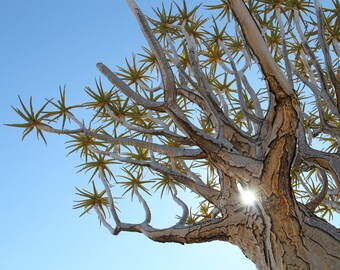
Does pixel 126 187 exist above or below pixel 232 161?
above

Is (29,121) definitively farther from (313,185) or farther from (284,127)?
(313,185)

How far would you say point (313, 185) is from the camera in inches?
227

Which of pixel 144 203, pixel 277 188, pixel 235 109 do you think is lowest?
pixel 277 188

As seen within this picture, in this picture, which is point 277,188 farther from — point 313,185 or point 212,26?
point 212,26

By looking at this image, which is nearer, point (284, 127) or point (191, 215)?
point (284, 127)

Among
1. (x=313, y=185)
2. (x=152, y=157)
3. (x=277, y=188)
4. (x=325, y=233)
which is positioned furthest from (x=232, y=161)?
(x=313, y=185)

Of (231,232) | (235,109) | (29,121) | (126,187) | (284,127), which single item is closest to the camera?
(284,127)

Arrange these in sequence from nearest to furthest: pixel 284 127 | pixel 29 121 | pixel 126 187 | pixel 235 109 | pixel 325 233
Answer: pixel 284 127, pixel 325 233, pixel 29 121, pixel 126 187, pixel 235 109

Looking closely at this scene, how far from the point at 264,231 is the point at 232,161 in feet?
1.82

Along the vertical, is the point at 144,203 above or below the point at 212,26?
below

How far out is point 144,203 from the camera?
4.91 meters

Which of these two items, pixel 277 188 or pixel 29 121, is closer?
pixel 277 188

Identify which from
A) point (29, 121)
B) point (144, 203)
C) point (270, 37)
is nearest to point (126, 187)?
point (144, 203)

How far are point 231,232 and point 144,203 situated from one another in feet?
4.81
